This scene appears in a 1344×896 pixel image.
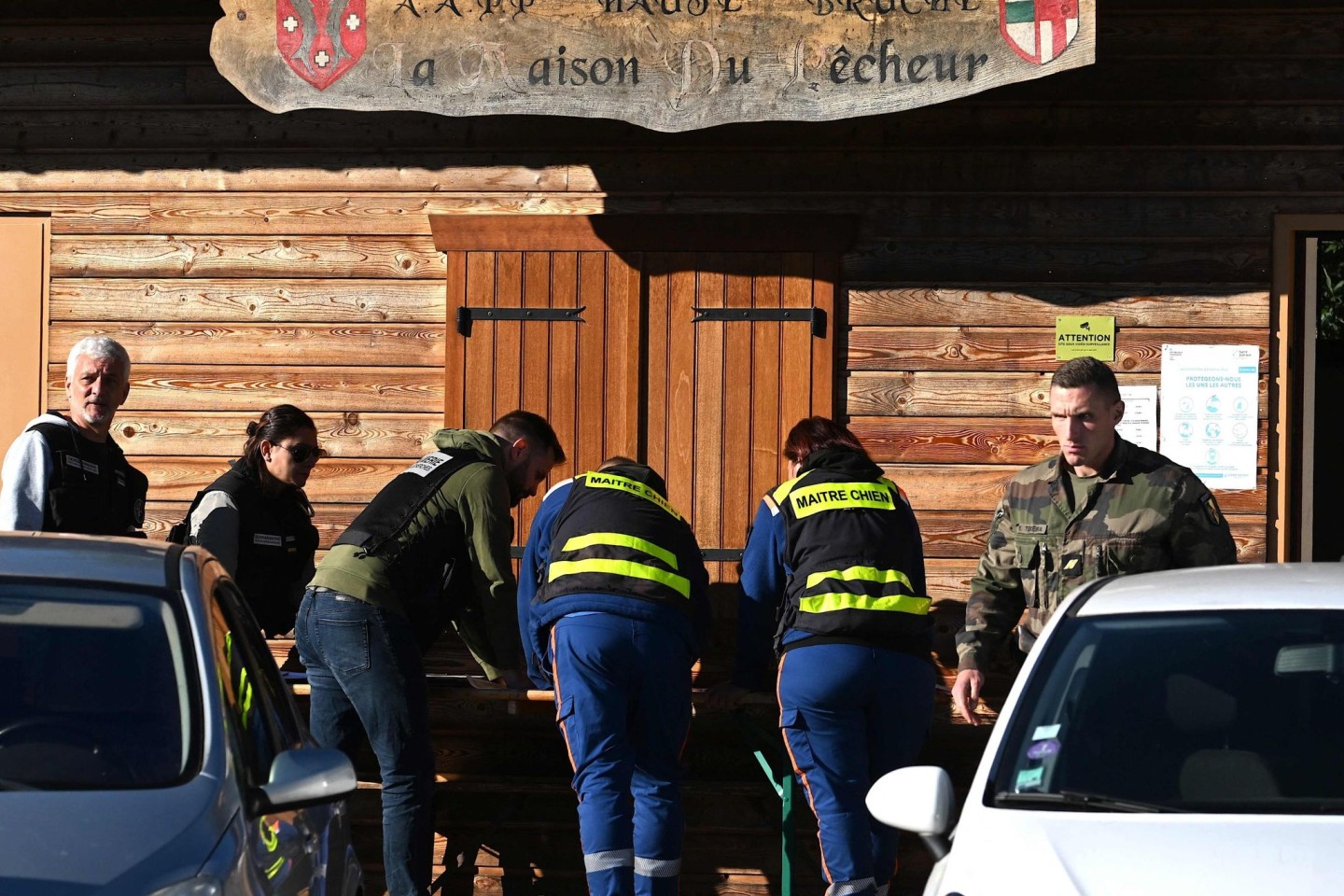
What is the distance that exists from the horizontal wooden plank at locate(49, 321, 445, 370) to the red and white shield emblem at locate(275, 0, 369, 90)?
1407mm

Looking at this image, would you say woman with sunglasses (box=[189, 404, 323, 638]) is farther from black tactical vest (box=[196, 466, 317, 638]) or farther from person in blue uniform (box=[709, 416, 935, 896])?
person in blue uniform (box=[709, 416, 935, 896])

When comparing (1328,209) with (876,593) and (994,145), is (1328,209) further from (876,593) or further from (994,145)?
(876,593)

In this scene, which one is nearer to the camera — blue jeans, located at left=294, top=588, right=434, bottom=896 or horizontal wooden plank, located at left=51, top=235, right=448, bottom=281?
blue jeans, located at left=294, top=588, right=434, bottom=896

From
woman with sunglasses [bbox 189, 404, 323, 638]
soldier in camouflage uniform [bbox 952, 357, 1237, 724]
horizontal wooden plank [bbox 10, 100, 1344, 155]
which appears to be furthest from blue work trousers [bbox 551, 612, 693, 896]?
horizontal wooden plank [bbox 10, 100, 1344, 155]

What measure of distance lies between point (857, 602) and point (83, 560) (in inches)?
105

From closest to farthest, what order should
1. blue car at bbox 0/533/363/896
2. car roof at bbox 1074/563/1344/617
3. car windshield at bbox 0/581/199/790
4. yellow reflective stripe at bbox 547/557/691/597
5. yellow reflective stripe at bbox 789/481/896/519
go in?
blue car at bbox 0/533/363/896 < car windshield at bbox 0/581/199/790 < car roof at bbox 1074/563/1344/617 < yellow reflective stripe at bbox 547/557/691/597 < yellow reflective stripe at bbox 789/481/896/519

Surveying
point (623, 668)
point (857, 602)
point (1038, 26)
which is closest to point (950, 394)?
point (1038, 26)

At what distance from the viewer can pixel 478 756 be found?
6.82m

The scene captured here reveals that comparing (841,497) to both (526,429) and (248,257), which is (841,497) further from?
(248,257)

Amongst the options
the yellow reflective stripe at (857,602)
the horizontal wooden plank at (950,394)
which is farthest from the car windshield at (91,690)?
the horizontal wooden plank at (950,394)

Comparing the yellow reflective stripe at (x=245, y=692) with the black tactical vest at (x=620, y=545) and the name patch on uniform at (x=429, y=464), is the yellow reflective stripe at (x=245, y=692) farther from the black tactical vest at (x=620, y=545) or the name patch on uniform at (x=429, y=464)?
the name patch on uniform at (x=429, y=464)

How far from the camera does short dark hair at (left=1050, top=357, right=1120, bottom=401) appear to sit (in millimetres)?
4781

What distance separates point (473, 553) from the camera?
539 centimetres

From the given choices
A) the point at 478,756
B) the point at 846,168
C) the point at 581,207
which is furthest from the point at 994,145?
the point at 478,756
